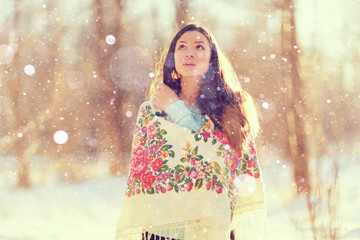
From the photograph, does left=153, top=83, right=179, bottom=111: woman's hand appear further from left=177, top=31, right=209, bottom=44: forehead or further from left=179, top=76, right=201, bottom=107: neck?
left=177, top=31, right=209, bottom=44: forehead

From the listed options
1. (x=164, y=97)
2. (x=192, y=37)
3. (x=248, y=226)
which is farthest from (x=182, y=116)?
(x=248, y=226)

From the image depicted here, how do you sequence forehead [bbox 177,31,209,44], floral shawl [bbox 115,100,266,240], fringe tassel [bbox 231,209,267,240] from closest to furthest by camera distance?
floral shawl [bbox 115,100,266,240]
fringe tassel [bbox 231,209,267,240]
forehead [bbox 177,31,209,44]

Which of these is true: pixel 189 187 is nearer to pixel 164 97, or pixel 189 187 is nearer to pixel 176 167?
pixel 176 167

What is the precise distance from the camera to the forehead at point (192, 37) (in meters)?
1.81

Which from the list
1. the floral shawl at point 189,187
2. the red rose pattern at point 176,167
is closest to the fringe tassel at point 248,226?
the floral shawl at point 189,187

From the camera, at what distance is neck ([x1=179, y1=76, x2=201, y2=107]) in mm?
1749

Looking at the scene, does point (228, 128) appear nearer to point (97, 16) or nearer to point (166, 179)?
point (166, 179)

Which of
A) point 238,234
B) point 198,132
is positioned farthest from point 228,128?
point 238,234

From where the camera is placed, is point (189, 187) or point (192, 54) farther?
point (192, 54)

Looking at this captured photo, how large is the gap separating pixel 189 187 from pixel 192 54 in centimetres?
56

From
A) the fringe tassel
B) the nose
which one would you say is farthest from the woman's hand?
the fringe tassel

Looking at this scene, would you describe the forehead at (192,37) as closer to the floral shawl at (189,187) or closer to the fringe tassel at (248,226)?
the floral shawl at (189,187)

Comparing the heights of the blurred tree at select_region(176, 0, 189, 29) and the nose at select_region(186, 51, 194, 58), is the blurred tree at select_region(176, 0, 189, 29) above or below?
above

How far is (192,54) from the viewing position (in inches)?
69.8
